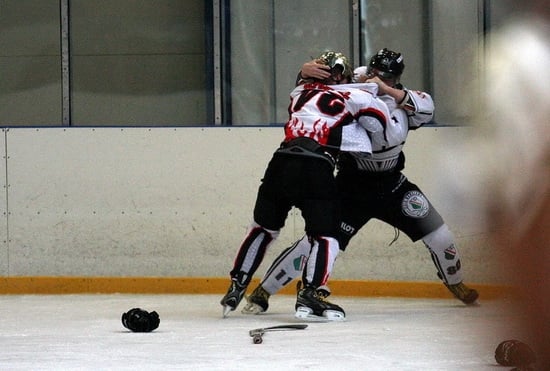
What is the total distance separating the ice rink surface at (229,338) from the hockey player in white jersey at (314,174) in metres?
0.22

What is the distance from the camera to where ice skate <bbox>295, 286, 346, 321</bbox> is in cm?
545

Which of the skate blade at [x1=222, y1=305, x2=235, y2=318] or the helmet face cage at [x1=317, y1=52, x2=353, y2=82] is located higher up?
the helmet face cage at [x1=317, y1=52, x2=353, y2=82]

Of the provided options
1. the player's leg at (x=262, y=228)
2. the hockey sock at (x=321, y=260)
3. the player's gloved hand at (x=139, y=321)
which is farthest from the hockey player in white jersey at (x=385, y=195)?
the player's gloved hand at (x=139, y=321)

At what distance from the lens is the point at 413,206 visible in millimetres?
5992

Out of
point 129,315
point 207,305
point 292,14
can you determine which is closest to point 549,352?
point 129,315

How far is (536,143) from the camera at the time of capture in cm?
133

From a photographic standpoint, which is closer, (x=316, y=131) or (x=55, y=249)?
(x=316, y=131)

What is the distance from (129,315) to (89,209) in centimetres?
247

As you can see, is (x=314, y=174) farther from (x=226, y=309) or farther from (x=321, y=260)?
(x=226, y=309)

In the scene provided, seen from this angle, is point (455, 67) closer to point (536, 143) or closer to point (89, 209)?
point (89, 209)

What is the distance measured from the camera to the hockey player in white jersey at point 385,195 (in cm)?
586

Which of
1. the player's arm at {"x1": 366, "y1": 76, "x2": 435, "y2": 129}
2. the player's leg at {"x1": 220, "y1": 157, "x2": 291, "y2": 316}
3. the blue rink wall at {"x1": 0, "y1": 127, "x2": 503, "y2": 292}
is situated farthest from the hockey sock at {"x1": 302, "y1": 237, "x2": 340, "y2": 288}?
the blue rink wall at {"x1": 0, "y1": 127, "x2": 503, "y2": 292}

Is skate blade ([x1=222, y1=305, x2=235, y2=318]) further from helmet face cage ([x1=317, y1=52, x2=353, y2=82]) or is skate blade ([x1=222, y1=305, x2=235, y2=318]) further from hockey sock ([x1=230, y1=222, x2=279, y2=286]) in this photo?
helmet face cage ([x1=317, y1=52, x2=353, y2=82])

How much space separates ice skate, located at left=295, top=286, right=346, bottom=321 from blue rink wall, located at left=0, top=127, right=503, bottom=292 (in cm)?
170
